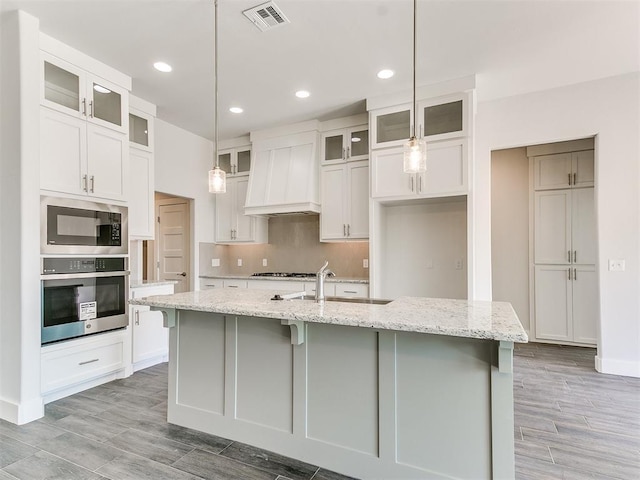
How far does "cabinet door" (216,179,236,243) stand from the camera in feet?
17.5

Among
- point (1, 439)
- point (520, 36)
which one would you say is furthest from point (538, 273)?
point (1, 439)

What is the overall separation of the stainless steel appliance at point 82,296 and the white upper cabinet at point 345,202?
7.76 ft

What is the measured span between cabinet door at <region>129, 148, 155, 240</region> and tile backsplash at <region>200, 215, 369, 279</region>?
1.29 meters

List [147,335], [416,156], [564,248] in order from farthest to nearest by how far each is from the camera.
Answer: [564,248] < [147,335] < [416,156]

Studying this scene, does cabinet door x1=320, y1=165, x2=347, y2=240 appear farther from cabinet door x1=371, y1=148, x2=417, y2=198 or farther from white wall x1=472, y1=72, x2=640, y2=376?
Result: white wall x1=472, y1=72, x2=640, y2=376

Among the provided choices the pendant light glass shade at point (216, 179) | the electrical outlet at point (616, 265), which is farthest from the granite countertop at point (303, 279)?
the electrical outlet at point (616, 265)

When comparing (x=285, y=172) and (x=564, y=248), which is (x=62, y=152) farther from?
(x=564, y=248)

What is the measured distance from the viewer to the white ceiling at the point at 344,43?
8.13 ft

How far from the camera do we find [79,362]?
9.72 feet

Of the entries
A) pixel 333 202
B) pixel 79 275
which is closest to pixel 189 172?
pixel 333 202

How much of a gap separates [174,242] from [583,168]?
572cm

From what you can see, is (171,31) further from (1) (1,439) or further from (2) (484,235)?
(2) (484,235)

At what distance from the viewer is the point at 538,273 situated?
4.75 meters

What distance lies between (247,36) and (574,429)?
374cm
